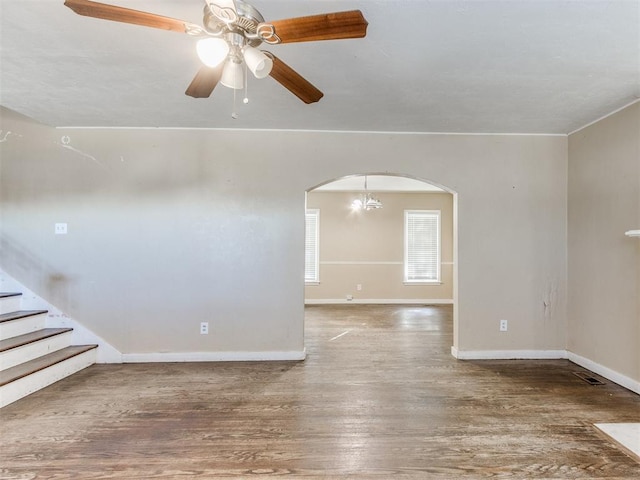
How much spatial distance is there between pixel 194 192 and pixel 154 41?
1.76m

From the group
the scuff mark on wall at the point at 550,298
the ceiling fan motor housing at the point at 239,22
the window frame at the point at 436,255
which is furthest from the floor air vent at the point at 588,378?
the window frame at the point at 436,255

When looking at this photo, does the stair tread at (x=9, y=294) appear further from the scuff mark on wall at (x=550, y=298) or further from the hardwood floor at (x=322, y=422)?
the scuff mark on wall at (x=550, y=298)

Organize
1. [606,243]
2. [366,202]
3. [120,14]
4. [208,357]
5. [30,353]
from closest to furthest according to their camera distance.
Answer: [120,14] → [30,353] → [606,243] → [208,357] → [366,202]

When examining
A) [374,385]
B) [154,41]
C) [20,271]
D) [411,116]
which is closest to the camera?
[154,41]

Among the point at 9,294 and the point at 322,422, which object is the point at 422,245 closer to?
the point at 322,422

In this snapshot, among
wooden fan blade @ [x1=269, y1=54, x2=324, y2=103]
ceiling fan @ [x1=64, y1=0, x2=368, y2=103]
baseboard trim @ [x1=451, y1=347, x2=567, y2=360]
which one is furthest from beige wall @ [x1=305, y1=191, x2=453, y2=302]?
ceiling fan @ [x1=64, y1=0, x2=368, y2=103]

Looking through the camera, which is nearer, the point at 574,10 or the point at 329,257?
the point at 574,10

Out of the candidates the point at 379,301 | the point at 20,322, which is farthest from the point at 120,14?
the point at 379,301

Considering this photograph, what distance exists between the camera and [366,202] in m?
6.76

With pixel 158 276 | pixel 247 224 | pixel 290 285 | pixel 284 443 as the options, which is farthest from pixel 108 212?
pixel 284 443

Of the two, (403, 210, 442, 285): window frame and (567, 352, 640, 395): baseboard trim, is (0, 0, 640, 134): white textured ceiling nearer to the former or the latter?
(567, 352, 640, 395): baseboard trim

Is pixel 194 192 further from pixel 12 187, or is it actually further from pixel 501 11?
pixel 501 11

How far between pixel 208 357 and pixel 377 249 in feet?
15.8

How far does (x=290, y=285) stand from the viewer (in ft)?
11.8
